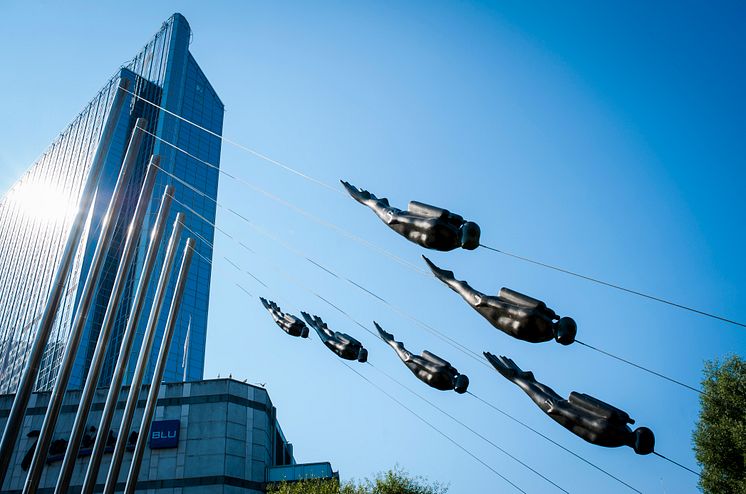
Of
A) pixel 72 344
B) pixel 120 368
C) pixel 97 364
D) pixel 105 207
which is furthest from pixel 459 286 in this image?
pixel 105 207

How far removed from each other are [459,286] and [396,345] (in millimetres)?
3637

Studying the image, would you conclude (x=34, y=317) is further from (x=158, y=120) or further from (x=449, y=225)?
(x=449, y=225)

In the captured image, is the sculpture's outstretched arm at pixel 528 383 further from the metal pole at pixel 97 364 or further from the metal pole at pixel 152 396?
the metal pole at pixel 152 396

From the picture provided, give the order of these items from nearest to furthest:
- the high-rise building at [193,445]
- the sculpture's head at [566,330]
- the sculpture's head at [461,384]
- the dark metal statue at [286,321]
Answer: the sculpture's head at [566,330]
the sculpture's head at [461,384]
the dark metal statue at [286,321]
the high-rise building at [193,445]

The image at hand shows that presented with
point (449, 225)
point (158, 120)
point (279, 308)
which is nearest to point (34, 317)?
point (158, 120)

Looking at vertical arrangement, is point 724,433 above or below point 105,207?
below

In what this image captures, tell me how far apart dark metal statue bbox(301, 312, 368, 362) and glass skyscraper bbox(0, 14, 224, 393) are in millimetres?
113901

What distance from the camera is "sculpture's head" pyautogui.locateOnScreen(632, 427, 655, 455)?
11.5 metres

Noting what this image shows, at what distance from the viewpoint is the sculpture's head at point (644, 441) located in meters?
11.5

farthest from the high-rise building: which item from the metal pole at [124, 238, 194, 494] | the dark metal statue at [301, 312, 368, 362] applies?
the dark metal statue at [301, 312, 368, 362]

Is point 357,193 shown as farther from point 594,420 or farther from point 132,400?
point 132,400

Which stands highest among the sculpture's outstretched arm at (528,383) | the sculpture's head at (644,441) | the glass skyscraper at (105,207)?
the glass skyscraper at (105,207)

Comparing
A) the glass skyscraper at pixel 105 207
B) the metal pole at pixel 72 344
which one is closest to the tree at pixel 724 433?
the metal pole at pixel 72 344

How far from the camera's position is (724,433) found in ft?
108
